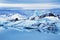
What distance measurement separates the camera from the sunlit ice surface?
2.94 feet

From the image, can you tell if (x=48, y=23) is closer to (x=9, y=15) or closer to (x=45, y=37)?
(x=45, y=37)

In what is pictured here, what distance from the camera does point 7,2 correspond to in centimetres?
93

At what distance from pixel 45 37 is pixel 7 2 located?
0.49m

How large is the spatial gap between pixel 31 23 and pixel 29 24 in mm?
21

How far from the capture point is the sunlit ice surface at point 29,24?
896 mm

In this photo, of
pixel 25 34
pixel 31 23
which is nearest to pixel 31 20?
pixel 31 23

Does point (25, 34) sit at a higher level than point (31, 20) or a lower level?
lower

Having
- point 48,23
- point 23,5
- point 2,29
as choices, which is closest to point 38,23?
point 48,23

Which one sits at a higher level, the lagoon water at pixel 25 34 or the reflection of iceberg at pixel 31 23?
the reflection of iceberg at pixel 31 23

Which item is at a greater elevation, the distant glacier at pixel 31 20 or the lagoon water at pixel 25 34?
the distant glacier at pixel 31 20

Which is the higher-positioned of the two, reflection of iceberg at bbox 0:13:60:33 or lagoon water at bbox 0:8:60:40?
reflection of iceberg at bbox 0:13:60:33

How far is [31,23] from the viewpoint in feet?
2.96

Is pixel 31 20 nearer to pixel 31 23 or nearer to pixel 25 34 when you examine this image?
pixel 31 23

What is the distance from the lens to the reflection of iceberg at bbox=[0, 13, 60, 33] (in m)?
0.90
